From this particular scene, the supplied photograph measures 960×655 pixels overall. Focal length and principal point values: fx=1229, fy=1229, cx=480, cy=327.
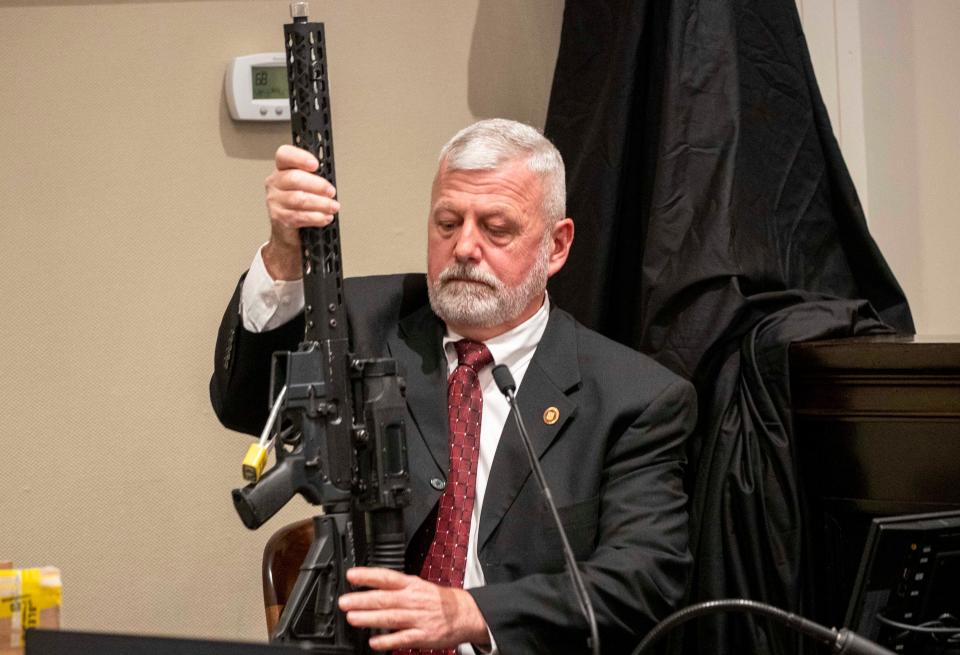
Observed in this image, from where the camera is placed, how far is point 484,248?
6.55 feet

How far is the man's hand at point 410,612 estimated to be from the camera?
57.0 inches

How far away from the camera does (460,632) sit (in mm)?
1633

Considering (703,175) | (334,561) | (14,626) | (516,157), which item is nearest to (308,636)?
(334,561)

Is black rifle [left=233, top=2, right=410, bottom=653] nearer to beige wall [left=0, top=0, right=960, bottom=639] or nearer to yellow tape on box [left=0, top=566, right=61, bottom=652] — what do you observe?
yellow tape on box [left=0, top=566, right=61, bottom=652]

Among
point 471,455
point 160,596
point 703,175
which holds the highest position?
point 703,175

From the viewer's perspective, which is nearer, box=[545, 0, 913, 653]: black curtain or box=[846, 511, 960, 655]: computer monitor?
box=[846, 511, 960, 655]: computer monitor

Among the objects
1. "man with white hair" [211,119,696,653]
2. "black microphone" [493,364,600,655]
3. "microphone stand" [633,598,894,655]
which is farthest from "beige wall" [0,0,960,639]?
"microphone stand" [633,598,894,655]

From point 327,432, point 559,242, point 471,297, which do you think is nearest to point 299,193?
point 327,432

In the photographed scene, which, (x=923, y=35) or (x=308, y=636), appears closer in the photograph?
(x=308, y=636)

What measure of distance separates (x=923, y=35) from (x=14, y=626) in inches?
86.9

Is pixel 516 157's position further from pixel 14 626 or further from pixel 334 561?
pixel 14 626

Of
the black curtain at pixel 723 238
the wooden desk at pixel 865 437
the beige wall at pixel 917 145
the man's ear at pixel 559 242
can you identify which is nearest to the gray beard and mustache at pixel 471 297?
the man's ear at pixel 559 242

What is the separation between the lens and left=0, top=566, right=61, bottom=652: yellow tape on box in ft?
3.97

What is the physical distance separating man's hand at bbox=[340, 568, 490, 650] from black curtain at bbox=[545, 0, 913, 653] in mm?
671
